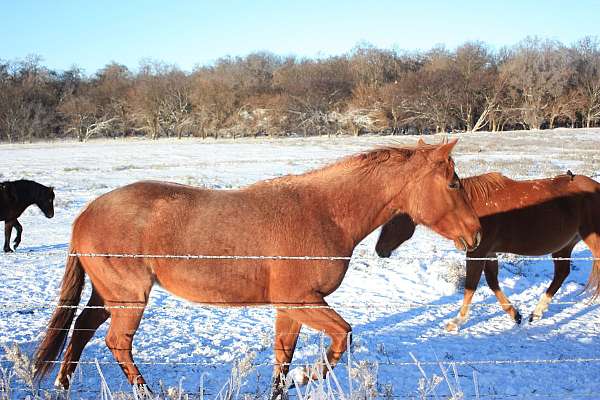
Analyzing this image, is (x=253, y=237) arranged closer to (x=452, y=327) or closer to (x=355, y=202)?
(x=355, y=202)

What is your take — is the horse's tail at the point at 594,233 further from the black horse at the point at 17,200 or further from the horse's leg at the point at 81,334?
the black horse at the point at 17,200

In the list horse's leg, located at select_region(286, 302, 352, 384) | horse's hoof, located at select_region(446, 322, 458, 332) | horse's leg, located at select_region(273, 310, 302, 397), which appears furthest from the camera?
horse's hoof, located at select_region(446, 322, 458, 332)

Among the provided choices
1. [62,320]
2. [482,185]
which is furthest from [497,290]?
[62,320]

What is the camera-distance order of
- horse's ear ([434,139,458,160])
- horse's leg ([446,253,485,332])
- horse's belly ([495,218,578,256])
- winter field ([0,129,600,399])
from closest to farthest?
horse's ear ([434,139,458,160]) < winter field ([0,129,600,399]) < horse's leg ([446,253,485,332]) < horse's belly ([495,218,578,256])

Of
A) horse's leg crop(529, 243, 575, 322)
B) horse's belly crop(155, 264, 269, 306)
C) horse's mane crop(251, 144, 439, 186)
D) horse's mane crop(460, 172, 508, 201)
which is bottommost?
horse's leg crop(529, 243, 575, 322)

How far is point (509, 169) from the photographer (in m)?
17.0

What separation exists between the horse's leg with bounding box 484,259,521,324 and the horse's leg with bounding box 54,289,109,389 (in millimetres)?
3942

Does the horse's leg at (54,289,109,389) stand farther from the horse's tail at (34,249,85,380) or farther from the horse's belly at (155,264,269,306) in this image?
the horse's belly at (155,264,269,306)

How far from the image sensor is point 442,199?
11.7 ft

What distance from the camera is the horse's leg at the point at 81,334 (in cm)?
357

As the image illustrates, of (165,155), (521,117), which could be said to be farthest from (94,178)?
(521,117)

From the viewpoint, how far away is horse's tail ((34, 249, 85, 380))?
357 centimetres

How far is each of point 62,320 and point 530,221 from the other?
463 centimetres

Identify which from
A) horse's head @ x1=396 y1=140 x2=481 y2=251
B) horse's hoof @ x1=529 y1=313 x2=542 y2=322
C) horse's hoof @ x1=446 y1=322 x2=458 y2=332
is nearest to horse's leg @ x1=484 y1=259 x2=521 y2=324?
horse's hoof @ x1=529 y1=313 x2=542 y2=322
